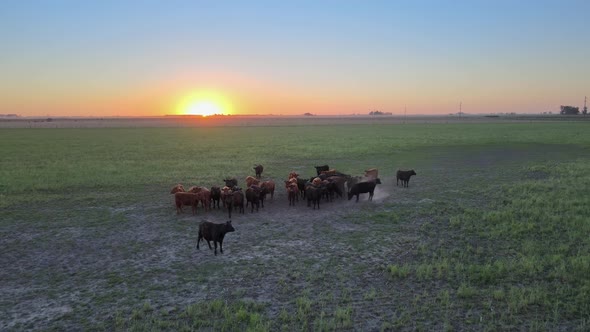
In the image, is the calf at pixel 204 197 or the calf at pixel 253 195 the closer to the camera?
the calf at pixel 253 195

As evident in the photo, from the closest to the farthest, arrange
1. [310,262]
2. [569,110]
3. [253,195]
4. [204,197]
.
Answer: [310,262] → [253,195] → [204,197] → [569,110]

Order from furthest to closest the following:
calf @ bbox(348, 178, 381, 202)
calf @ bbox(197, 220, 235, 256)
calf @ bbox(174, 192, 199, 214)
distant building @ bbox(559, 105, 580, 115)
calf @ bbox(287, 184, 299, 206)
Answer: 1. distant building @ bbox(559, 105, 580, 115)
2. calf @ bbox(348, 178, 381, 202)
3. calf @ bbox(287, 184, 299, 206)
4. calf @ bbox(174, 192, 199, 214)
5. calf @ bbox(197, 220, 235, 256)

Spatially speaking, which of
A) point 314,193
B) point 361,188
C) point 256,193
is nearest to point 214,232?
point 256,193

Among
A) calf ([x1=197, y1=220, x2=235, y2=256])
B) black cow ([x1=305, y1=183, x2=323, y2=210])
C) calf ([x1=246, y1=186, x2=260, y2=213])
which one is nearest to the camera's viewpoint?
calf ([x1=197, y1=220, x2=235, y2=256])

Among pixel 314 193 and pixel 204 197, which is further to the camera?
pixel 314 193

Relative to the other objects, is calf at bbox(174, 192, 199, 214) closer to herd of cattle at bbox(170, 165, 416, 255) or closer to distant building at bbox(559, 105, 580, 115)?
herd of cattle at bbox(170, 165, 416, 255)

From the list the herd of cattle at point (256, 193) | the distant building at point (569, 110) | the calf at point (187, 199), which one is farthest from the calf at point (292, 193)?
the distant building at point (569, 110)

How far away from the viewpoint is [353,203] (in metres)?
16.0

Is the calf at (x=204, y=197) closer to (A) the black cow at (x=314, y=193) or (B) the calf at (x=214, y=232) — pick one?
(A) the black cow at (x=314, y=193)

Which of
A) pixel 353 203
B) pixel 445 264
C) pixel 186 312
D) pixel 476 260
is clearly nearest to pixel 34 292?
pixel 186 312

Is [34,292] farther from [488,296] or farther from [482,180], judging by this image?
[482,180]

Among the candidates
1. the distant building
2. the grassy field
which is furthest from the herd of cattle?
the distant building

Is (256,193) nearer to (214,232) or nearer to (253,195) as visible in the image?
(253,195)

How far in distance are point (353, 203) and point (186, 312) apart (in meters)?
9.71
